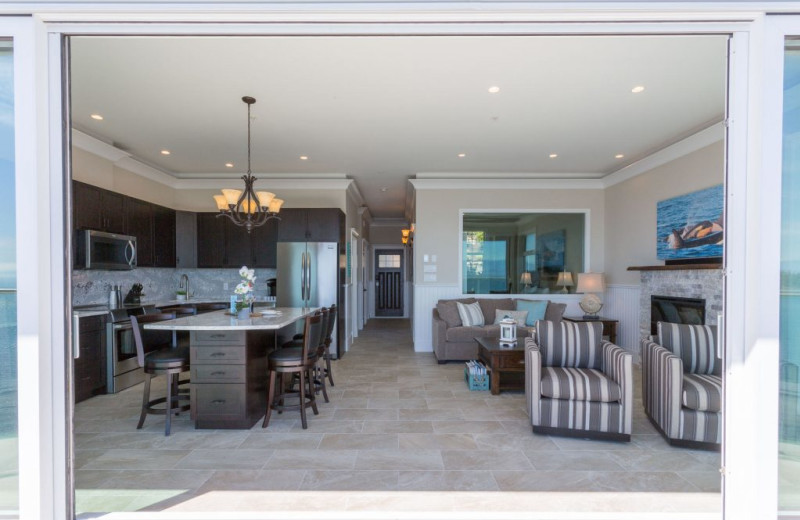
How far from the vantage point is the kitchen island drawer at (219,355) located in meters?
3.32

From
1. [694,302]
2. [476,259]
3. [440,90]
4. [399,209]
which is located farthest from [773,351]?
[399,209]

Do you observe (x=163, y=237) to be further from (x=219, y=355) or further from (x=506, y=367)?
(x=506, y=367)

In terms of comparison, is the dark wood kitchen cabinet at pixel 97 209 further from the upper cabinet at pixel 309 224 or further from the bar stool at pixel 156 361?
the upper cabinet at pixel 309 224

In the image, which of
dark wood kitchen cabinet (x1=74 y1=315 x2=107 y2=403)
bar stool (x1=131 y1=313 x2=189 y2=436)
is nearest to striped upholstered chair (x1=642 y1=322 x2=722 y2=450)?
bar stool (x1=131 y1=313 x2=189 y2=436)

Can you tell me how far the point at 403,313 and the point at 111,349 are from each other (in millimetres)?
8294

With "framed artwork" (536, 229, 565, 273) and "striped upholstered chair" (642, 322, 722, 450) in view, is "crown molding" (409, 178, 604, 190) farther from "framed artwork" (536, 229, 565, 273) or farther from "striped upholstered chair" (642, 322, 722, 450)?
"striped upholstered chair" (642, 322, 722, 450)

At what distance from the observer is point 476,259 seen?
6918 mm

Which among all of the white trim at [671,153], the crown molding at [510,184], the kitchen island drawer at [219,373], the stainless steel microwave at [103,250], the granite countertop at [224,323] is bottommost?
the kitchen island drawer at [219,373]

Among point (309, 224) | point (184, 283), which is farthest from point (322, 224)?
point (184, 283)

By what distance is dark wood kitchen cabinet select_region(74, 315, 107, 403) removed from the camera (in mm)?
4059

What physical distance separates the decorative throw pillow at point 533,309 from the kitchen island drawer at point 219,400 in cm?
432

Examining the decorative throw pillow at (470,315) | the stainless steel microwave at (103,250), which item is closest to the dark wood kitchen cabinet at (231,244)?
the stainless steel microwave at (103,250)

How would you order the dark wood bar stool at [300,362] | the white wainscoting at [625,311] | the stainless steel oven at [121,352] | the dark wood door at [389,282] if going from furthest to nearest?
the dark wood door at [389,282] < the white wainscoting at [625,311] < the stainless steel oven at [121,352] < the dark wood bar stool at [300,362]

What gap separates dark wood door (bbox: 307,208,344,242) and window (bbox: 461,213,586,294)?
2.22 meters
